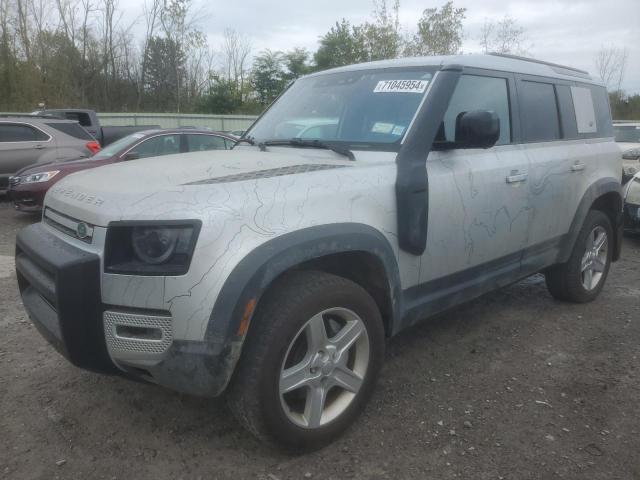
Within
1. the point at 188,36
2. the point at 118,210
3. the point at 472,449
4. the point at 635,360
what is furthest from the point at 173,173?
the point at 188,36

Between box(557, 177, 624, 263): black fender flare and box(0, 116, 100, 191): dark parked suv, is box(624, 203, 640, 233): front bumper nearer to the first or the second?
box(557, 177, 624, 263): black fender flare

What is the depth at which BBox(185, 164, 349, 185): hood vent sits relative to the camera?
93.3 inches

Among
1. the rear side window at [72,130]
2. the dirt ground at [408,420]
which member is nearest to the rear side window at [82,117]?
the rear side window at [72,130]

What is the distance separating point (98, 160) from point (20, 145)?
305 centimetres

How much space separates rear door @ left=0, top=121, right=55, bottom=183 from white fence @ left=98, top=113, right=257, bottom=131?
12.0m

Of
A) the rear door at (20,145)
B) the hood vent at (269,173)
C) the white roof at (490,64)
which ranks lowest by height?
the rear door at (20,145)

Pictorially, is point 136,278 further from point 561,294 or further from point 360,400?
point 561,294

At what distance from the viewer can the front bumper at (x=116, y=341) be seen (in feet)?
6.84

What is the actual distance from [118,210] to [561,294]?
386 centimetres

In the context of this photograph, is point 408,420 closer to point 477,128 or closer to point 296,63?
point 477,128

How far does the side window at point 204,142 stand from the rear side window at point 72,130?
124 inches

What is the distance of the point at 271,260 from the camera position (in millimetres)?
2156

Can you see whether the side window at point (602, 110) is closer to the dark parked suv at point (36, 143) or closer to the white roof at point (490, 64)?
the white roof at point (490, 64)

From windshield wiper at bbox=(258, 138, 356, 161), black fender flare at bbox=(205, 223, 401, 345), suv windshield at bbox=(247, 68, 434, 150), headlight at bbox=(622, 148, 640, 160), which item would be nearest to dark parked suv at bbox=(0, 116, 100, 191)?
suv windshield at bbox=(247, 68, 434, 150)
